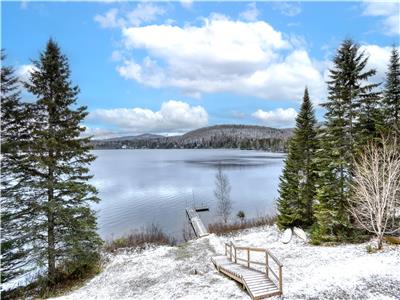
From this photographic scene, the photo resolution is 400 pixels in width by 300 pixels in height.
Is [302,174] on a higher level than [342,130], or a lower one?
lower

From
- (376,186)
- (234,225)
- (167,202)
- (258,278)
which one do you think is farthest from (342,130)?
(167,202)

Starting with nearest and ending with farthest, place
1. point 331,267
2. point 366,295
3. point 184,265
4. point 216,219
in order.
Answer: point 366,295 < point 331,267 < point 184,265 < point 216,219

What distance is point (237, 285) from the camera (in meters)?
13.7

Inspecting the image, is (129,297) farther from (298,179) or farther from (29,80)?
(298,179)

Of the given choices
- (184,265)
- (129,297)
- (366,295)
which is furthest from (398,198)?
(129,297)

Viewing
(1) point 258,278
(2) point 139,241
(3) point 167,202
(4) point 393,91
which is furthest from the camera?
(3) point 167,202

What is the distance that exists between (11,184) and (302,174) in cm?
2046

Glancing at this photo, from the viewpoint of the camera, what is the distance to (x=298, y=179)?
80.7 ft

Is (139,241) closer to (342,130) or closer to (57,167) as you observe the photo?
(57,167)

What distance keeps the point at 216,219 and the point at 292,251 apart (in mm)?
16431

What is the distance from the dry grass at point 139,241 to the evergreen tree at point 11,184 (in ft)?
31.7

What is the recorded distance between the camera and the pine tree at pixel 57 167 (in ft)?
53.6

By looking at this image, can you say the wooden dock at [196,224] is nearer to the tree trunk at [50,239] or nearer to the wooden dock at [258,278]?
the wooden dock at [258,278]

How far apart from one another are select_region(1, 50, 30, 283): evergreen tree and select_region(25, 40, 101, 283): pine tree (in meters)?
0.55
